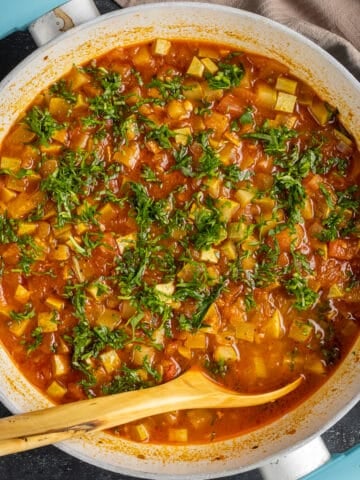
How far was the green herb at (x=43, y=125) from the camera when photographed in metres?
3.72


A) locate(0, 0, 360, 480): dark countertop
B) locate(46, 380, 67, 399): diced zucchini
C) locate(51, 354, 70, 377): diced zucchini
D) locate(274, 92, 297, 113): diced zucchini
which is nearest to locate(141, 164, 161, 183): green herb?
locate(274, 92, 297, 113): diced zucchini

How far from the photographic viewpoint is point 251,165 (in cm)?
376

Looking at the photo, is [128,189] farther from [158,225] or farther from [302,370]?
[302,370]

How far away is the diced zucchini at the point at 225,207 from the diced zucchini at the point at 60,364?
1.15 metres

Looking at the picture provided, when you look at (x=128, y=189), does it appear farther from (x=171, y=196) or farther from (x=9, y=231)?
(x=9, y=231)

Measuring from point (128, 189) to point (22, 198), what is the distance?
1.90 feet

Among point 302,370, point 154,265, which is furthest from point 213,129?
point 302,370

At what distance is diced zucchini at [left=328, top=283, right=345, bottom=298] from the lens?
12.5 ft

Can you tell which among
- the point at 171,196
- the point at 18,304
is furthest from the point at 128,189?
the point at 18,304

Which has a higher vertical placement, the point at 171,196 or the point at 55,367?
the point at 171,196

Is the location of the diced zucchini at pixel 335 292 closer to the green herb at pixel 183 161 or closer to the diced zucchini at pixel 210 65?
the green herb at pixel 183 161

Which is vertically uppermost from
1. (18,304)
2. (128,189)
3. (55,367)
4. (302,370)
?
(128,189)

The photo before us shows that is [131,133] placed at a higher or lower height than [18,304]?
higher

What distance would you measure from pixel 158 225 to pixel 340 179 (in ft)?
3.35
